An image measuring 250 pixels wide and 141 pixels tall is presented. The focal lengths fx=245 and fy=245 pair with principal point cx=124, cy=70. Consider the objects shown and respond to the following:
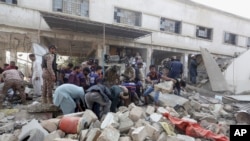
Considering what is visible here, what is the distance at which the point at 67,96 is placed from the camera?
191 inches

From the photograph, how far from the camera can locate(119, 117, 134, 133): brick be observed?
4359mm

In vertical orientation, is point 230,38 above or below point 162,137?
above

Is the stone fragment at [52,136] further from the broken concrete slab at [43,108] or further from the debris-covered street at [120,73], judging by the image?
the broken concrete slab at [43,108]

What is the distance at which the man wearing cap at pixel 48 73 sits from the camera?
5.72 metres

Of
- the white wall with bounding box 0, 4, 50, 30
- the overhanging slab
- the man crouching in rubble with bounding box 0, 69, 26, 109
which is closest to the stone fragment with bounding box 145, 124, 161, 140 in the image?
the man crouching in rubble with bounding box 0, 69, 26, 109

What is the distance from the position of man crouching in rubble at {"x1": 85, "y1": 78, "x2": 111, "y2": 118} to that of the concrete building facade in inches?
194

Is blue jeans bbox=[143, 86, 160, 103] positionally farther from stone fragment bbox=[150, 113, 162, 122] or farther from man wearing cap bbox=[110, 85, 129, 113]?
stone fragment bbox=[150, 113, 162, 122]

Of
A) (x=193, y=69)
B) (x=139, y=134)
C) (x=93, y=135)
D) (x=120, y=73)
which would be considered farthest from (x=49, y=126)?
(x=193, y=69)

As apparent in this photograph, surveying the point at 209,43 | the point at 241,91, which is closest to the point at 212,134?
the point at 241,91

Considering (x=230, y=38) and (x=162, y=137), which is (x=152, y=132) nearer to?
(x=162, y=137)

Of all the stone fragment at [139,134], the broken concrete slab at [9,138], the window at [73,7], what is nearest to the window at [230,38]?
the window at [73,7]

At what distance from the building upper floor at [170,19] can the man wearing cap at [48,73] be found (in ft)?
18.7

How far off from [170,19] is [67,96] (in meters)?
11.4

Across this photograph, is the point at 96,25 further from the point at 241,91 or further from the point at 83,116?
the point at 241,91
